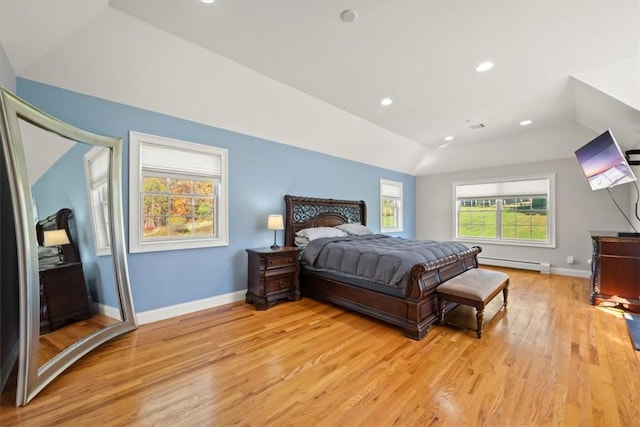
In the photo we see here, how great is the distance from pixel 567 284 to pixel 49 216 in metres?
6.95

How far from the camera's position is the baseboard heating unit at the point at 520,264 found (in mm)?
5360

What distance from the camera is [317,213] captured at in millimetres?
4738

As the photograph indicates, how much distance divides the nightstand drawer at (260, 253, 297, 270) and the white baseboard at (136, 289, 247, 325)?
0.66 m

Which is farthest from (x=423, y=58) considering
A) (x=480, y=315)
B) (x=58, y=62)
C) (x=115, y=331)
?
(x=115, y=331)

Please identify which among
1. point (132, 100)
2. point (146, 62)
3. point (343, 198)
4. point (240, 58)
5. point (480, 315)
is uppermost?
point (240, 58)

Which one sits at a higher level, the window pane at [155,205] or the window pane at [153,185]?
the window pane at [153,185]

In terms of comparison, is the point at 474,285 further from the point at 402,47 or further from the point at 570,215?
the point at 570,215

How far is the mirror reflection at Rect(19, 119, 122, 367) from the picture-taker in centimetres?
193

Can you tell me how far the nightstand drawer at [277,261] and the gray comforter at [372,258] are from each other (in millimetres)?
274

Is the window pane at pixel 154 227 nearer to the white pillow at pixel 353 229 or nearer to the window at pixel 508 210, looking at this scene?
the white pillow at pixel 353 229

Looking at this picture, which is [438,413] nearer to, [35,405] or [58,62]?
[35,405]

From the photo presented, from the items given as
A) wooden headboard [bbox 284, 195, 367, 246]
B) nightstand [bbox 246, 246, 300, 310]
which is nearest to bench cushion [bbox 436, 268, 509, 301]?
nightstand [bbox 246, 246, 300, 310]

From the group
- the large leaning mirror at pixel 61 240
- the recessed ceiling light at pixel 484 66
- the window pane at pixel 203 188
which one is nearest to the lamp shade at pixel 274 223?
the window pane at pixel 203 188

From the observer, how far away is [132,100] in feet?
9.30
